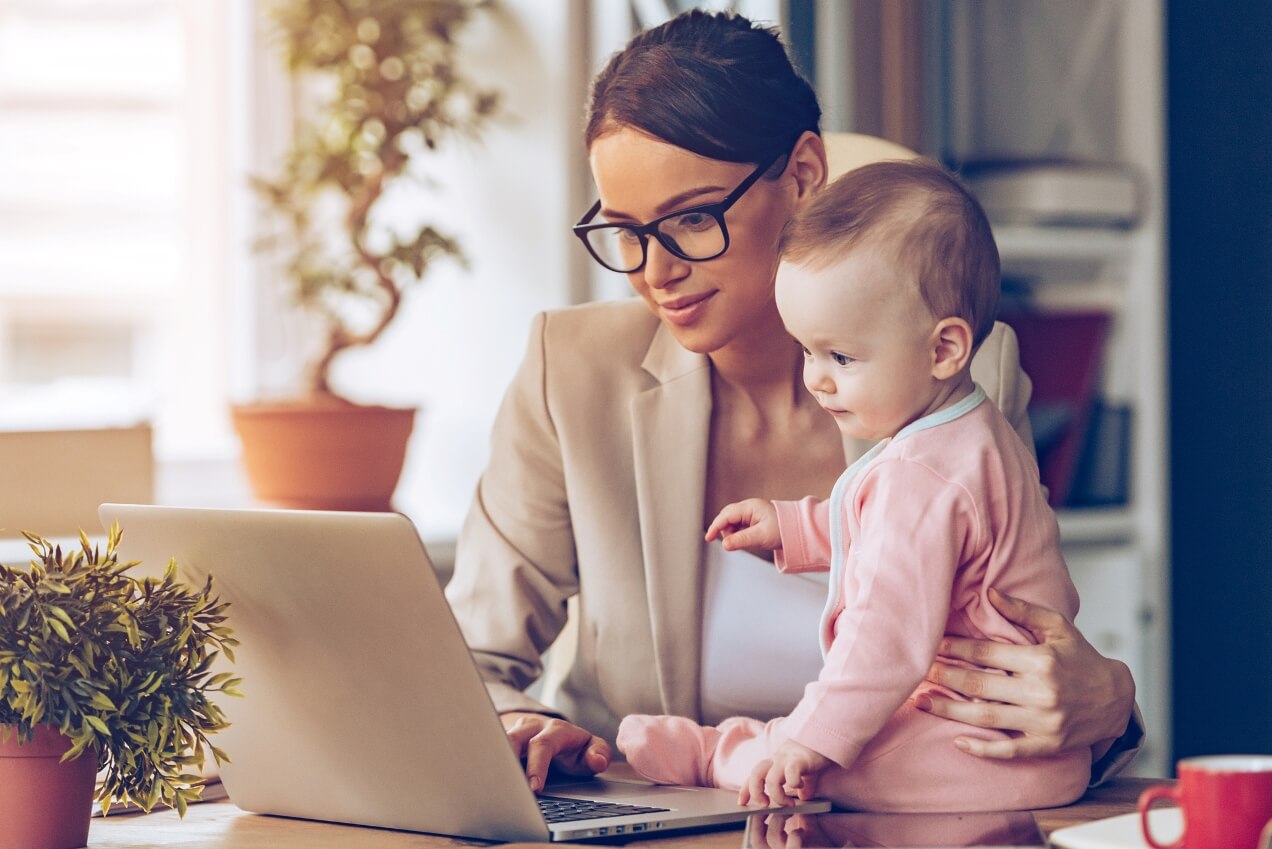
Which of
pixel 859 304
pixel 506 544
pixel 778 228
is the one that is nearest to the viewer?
pixel 859 304

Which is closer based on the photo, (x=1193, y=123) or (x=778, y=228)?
(x=778, y=228)

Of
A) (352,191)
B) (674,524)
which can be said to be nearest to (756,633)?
(674,524)

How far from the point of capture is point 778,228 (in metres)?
1.34

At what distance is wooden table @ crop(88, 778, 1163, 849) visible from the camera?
99 centimetres

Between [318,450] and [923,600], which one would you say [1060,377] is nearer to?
[318,450]

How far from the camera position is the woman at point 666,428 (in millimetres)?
1289

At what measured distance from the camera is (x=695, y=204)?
129 cm

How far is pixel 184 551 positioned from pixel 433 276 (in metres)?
1.80

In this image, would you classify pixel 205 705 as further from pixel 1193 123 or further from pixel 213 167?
pixel 1193 123

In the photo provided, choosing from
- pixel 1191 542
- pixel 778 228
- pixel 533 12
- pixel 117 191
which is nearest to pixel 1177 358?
pixel 1191 542

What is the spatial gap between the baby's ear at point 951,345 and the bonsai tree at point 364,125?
153 cm

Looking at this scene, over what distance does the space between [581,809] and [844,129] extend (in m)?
1.60

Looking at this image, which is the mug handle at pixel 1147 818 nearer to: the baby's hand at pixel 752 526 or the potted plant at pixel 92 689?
the baby's hand at pixel 752 526

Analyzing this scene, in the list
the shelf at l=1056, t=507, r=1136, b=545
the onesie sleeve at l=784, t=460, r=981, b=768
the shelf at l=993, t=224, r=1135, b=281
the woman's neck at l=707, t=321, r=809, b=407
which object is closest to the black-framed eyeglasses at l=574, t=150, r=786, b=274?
the woman's neck at l=707, t=321, r=809, b=407
